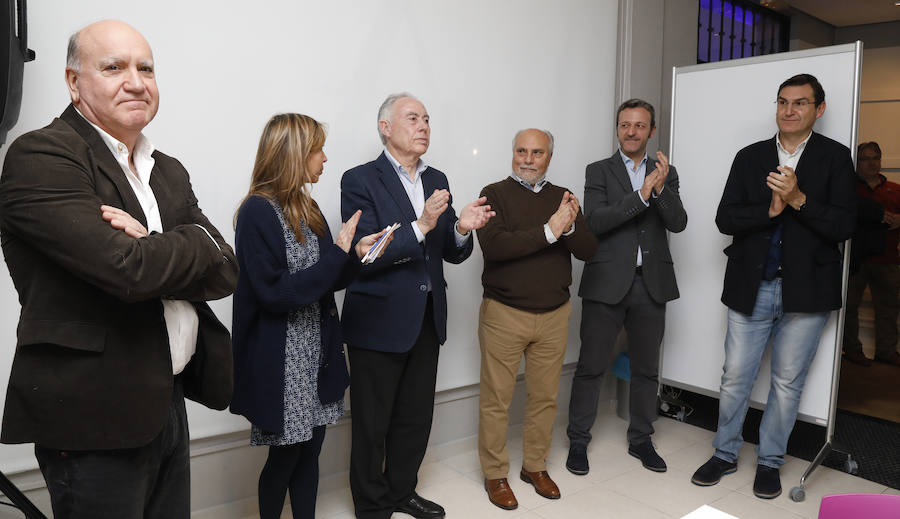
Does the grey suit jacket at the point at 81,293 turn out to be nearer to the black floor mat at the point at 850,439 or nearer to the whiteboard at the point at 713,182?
the whiteboard at the point at 713,182

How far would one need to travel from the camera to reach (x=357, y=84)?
2959 millimetres

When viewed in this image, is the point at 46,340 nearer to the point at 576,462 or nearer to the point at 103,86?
the point at 103,86

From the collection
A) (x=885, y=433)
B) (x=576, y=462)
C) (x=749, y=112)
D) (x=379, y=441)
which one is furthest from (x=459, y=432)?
(x=885, y=433)

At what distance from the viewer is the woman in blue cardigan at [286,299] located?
7.02 feet

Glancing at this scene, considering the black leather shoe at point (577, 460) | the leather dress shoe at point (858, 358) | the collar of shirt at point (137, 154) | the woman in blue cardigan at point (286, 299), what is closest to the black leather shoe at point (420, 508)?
the woman in blue cardigan at point (286, 299)

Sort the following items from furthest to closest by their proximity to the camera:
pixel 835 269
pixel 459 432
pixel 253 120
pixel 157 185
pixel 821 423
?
pixel 459 432, pixel 821 423, pixel 835 269, pixel 253 120, pixel 157 185

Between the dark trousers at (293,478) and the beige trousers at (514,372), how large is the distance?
2.93 ft

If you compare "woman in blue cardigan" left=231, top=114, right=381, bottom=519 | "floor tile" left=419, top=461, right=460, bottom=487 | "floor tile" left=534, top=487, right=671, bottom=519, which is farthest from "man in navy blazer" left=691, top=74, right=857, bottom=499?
"woman in blue cardigan" left=231, top=114, right=381, bottom=519

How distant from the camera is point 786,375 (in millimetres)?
3090

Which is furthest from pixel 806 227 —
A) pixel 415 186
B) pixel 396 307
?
pixel 396 307

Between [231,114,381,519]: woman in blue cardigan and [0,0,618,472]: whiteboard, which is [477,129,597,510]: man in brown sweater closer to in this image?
[0,0,618,472]: whiteboard

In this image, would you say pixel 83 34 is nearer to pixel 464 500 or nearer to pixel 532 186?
pixel 532 186

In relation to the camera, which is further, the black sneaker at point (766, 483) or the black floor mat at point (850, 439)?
the black floor mat at point (850, 439)

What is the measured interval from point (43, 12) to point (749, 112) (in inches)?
123
